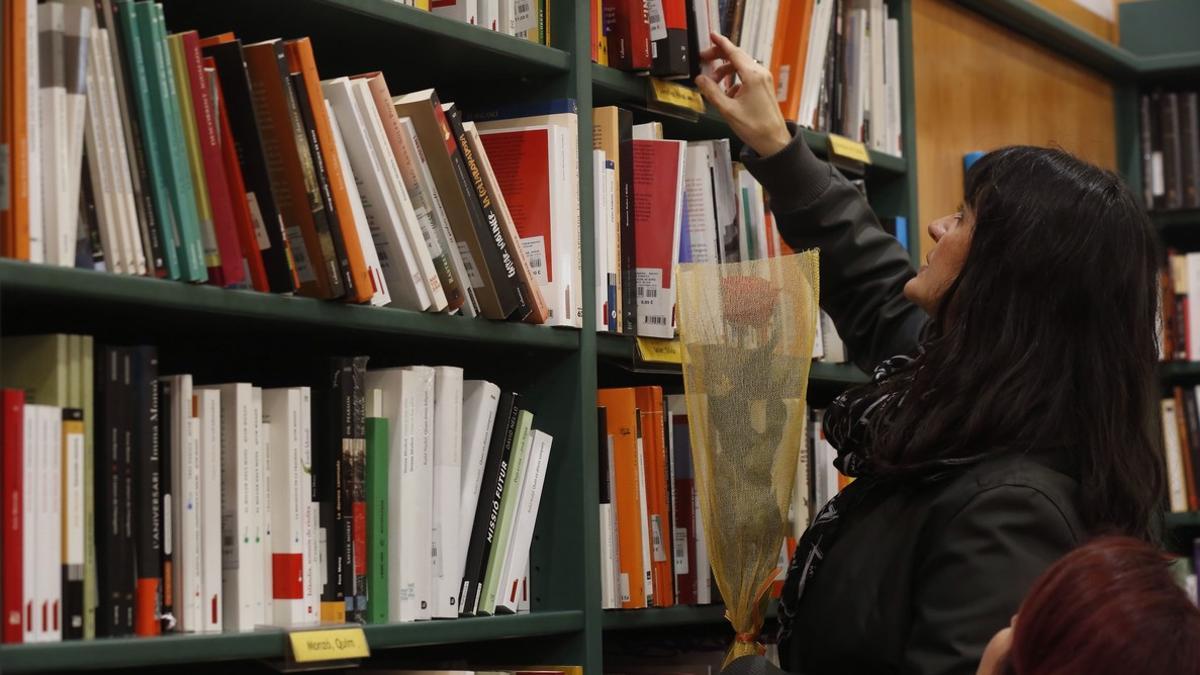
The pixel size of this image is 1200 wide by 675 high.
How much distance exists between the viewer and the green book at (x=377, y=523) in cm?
166

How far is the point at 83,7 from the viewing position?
1396 mm

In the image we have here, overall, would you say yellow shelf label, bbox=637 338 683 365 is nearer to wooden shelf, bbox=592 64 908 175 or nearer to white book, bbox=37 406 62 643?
wooden shelf, bbox=592 64 908 175

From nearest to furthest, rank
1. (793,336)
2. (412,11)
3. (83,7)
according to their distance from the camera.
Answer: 1. (83,7)
2. (412,11)
3. (793,336)

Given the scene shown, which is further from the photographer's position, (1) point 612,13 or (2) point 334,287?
(1) point 612,13

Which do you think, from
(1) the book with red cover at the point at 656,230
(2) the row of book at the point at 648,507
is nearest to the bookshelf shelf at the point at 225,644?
(2) the row of book at the point at 648,507

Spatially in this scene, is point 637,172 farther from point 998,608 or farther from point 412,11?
point 998,608

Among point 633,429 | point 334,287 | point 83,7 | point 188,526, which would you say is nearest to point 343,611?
point 188,526

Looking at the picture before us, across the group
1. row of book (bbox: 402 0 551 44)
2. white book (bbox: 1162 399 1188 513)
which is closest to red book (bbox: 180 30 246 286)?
row of book (bbox: 402 0 551 44)

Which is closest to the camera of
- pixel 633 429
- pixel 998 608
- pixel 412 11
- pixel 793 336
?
pixel 998 608

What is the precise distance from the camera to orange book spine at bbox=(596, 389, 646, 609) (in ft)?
6.51

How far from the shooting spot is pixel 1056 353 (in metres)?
1.66

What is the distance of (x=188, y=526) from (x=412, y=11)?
65 centimetres

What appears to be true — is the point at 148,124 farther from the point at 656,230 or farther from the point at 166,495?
the point at 656,230

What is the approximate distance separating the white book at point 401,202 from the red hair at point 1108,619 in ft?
2.77
